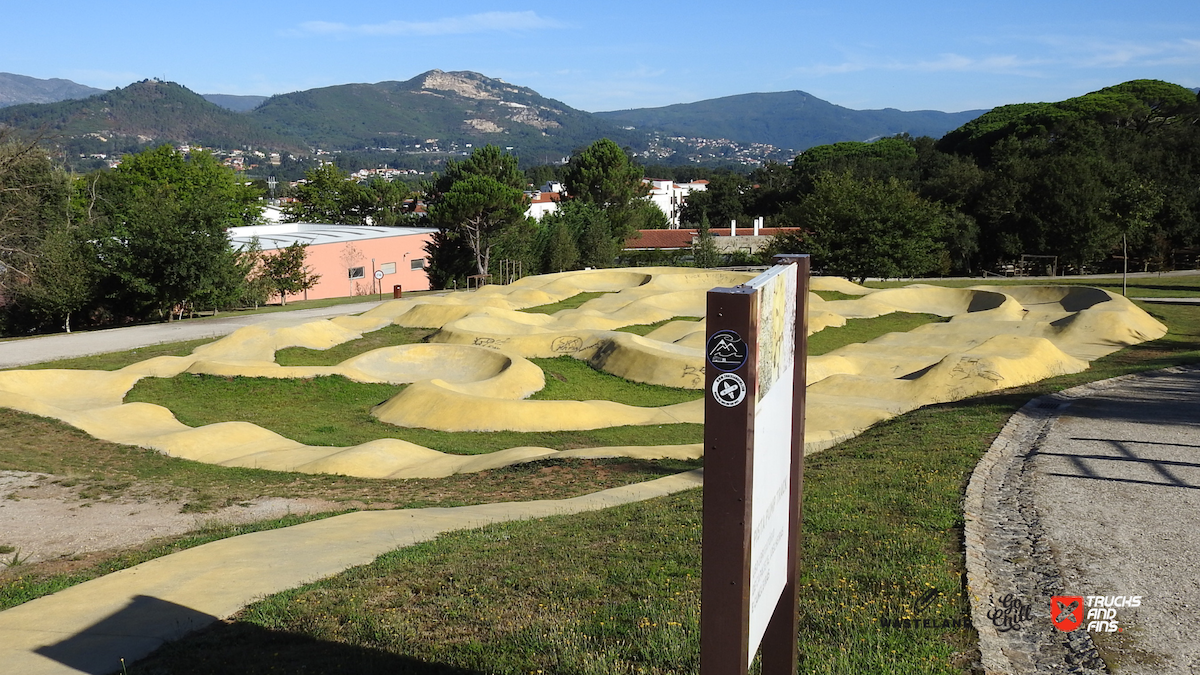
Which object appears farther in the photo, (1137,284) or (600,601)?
(1137,284)

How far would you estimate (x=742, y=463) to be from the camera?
3.44 meters

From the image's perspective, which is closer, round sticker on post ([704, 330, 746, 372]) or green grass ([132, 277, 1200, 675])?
round sticker on post ([704, 330, 746, 372])

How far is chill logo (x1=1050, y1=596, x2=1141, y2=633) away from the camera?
6.07 m

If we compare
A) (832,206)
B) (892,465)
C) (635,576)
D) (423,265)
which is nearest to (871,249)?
(832,206)

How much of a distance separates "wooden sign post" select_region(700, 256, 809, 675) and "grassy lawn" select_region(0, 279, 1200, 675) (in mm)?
1901

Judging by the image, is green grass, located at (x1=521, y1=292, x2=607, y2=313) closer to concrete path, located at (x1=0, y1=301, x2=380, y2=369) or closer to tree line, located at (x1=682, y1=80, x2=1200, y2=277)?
concrete path, located at (x1=0, y1=301, x2=380, y2=369)

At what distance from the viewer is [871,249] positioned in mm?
47438

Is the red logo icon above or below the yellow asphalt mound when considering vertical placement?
above

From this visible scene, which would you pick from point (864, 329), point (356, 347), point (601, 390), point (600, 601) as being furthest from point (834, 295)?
point (600, 601)

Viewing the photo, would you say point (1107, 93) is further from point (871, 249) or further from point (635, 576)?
point (635, 576)

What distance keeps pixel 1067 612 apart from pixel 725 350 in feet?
14.7

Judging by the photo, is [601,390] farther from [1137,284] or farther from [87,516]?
[1137,284]

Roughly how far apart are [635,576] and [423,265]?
5606 centimetres

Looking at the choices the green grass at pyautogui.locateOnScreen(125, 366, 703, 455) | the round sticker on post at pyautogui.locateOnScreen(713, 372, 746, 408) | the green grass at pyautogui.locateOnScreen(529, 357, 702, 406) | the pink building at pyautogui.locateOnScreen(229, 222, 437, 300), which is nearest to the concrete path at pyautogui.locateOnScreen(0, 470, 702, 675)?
the round sticker on post at pyautogui.locateOnScreen(713, 372, 746, 408)
